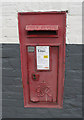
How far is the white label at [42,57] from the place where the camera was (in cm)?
193

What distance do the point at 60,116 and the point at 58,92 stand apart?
0.57 m

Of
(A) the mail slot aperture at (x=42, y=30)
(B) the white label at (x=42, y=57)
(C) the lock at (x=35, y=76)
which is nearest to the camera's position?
(A) the mail slot aperture at (x=42, y=30)

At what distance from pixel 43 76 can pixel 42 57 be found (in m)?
0.32

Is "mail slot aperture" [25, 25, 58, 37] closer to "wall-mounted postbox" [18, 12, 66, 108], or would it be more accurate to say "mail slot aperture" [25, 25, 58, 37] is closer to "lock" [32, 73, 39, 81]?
"wall-mounted postbox" [18, 12, 66, 108]

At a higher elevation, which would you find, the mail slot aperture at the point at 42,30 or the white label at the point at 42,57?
the mail slot aperture at the point at 42,30

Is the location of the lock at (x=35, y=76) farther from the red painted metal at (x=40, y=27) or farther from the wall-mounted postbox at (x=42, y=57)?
the red painted metal at (x=40, y=27)

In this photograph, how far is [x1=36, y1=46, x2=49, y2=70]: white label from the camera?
6.33ft

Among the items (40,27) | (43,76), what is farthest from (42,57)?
(40,27)

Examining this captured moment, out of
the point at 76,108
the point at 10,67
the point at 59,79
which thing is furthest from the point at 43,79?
the point at 76,108

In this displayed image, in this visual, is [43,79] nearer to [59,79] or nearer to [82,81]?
[59,79]

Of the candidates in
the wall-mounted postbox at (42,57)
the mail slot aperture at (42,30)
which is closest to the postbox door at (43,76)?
the wall-mounted postbox at (42,57)

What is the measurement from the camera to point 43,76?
2064mm

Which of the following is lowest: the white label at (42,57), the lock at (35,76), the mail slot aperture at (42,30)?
the lock at (35,76)

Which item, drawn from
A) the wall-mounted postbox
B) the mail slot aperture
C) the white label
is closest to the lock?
the wall-mounted postbox
